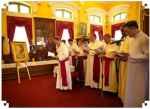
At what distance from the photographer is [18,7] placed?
290cm

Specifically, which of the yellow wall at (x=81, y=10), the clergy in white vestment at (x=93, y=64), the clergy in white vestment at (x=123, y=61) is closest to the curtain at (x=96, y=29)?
the yellow wall at (x=81, y=10)

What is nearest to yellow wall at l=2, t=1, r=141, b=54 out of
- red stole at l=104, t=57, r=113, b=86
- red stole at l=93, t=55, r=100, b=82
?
red stole at l=104, t=57, r=113, b=86

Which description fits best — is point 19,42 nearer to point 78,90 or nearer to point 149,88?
point 78,90

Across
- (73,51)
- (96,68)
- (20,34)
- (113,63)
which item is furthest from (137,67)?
(20,34)

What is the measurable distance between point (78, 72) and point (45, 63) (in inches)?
29.8

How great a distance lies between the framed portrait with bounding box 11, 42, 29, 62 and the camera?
3.02 metres

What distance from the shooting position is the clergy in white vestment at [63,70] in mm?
3432

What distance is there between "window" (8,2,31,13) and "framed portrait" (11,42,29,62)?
1.35ft

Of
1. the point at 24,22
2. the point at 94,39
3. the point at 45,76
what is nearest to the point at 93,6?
the point at 94,39

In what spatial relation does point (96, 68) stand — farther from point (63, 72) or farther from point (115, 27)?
point (115, 27)

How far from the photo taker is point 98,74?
3.91 m

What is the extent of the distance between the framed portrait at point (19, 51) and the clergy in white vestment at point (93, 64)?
88 centimetres

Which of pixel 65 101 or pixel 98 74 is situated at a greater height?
pixel 98 74

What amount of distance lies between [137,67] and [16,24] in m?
1.57
